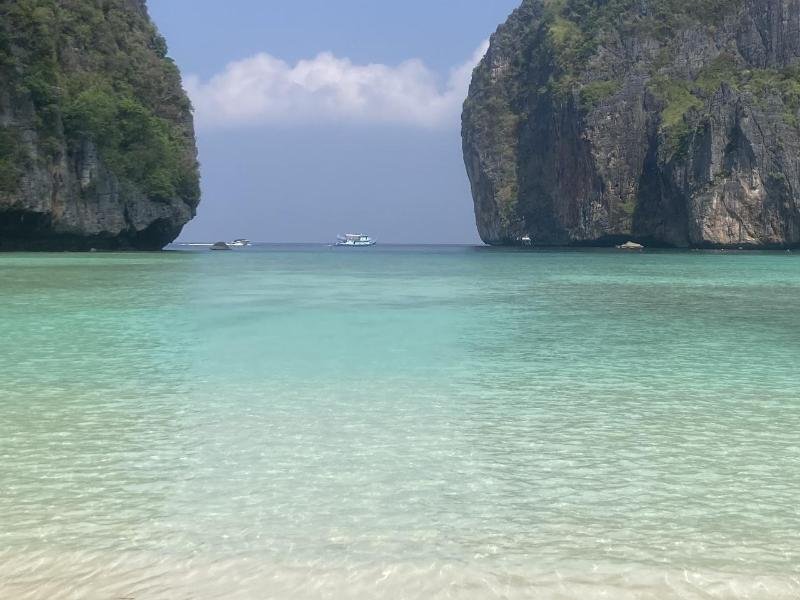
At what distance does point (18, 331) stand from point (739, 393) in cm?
863

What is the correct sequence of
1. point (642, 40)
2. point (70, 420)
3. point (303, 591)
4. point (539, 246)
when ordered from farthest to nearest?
1. point (539, 246)
2. point (642, 40)
3. point (70, 420)
4. point (303, 591)

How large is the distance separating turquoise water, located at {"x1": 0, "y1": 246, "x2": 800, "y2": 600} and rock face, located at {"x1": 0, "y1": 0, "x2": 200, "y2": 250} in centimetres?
3395

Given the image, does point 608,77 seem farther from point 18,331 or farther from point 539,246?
point 18,331

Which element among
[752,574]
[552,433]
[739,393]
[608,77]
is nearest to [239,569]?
[752,574]

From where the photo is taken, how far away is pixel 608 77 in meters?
82.0

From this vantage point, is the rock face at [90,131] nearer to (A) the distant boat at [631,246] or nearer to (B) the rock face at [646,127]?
(B) the rock face at [646,127]

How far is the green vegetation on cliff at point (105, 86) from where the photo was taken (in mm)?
40812

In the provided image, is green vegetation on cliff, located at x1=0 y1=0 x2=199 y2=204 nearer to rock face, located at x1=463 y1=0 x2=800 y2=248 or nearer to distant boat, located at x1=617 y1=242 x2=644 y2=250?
rock face, located at x1=463 y1=0 x2=800 y2=248

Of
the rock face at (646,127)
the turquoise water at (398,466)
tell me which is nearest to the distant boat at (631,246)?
the rock face at (646,127)

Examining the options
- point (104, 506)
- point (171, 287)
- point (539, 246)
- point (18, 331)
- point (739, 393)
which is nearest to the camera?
point (104, 506)

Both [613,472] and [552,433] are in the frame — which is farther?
[552,433]

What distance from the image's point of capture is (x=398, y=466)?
466 cm

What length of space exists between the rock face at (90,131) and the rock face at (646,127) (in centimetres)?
3931

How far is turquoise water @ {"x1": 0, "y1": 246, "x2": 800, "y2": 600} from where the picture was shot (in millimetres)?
3207
